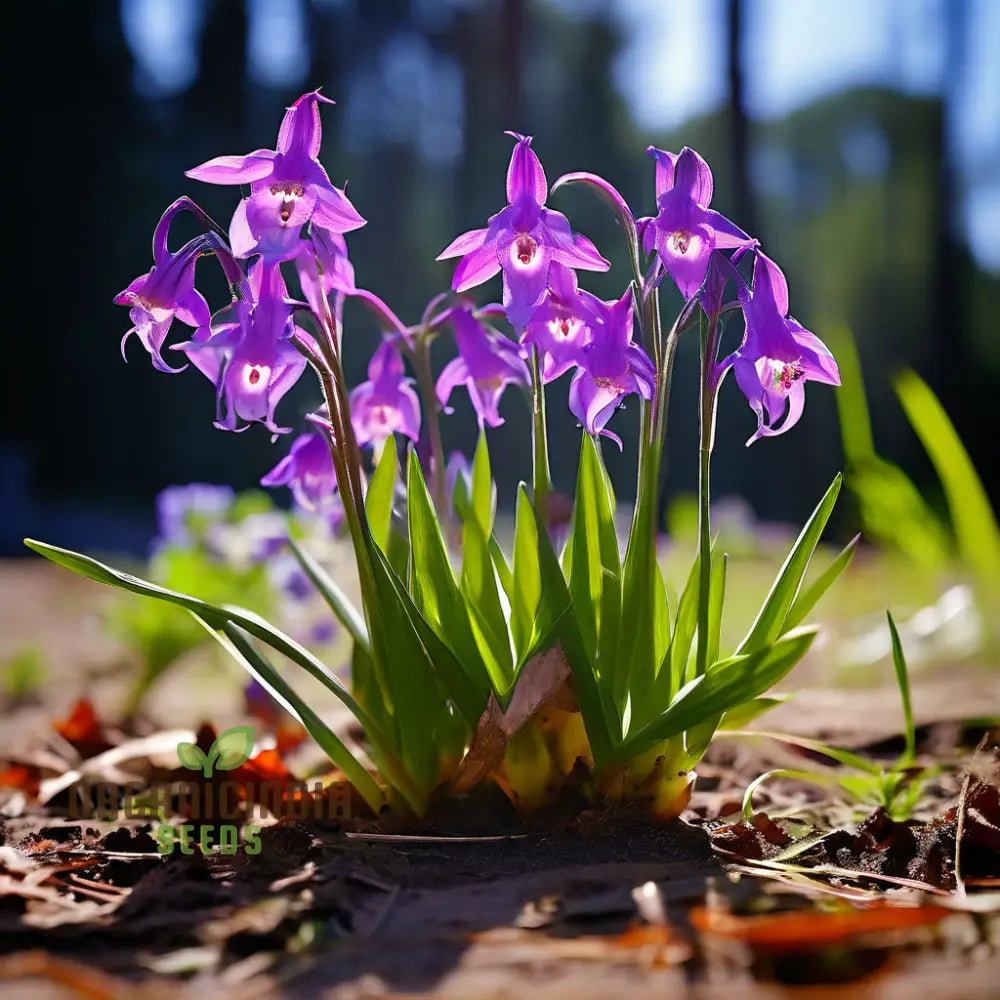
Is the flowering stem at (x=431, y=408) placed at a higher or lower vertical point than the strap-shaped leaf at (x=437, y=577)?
higher

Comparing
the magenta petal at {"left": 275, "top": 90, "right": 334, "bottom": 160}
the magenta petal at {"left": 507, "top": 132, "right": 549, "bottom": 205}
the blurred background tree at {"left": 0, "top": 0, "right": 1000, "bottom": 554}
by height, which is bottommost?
the magenta petal at {"left": 507, "top": 132, "right": 549, "bottom": 205}

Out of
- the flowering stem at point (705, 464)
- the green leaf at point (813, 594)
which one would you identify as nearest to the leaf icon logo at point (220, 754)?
the flowering stem at point (705, 464)

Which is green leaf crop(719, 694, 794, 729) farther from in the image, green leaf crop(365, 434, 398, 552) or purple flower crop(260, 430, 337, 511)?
purple flower crop(260, 430, 337, 511)

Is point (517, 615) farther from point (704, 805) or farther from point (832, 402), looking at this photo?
point (832, 402)

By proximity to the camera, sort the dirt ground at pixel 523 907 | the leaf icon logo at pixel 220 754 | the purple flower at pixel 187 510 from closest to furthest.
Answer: the dirt ground at pixel 523 907, the leaf icon logo at pixel 220 754, the purple flower at pixel 187 510

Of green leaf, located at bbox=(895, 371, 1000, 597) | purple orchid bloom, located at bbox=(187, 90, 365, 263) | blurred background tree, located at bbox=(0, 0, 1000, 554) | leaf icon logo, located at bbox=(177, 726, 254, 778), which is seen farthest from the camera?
blurred background tree, located at bbox=(0, 0, 1000, 554)

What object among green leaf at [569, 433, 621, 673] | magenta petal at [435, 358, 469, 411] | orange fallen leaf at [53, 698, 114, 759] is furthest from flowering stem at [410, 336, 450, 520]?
orange fallen leaf at [53, 698, 114, 759]

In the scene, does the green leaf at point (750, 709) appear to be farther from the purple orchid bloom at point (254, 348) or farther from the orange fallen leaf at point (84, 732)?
the orange fallen leaf at point (84, 732)
